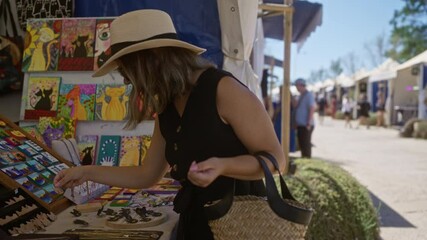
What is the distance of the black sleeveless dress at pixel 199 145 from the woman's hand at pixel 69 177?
369 mm

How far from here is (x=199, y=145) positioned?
4.49 ft

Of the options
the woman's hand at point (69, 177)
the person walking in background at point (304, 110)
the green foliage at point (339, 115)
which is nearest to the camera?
the woman's hand at point (69, 177)

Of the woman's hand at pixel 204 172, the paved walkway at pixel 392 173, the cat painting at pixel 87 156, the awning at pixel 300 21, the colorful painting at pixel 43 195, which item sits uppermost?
the awning at pixel 300 21

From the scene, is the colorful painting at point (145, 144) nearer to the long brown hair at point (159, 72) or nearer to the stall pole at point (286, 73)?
the long brown hair at point (159, 72)

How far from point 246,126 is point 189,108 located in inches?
8.6

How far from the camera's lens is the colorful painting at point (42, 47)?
2.65m

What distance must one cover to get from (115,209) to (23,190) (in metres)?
0.35

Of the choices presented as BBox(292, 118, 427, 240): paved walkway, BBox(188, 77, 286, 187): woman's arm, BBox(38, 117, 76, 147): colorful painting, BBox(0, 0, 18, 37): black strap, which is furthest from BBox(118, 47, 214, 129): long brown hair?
BBox(292, 118, 427, 240): paved walkway

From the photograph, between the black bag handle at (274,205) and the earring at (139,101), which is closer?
the black bag handle at (274,205)

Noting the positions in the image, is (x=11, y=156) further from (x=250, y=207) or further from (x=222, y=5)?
(x=222, y=5)

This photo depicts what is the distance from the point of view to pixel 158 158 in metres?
1.68

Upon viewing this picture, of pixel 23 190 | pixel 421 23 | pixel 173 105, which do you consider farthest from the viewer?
pixel 421 23

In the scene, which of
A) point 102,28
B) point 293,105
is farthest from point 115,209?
point 293,105

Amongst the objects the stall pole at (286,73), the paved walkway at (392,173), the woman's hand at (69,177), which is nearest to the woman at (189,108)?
the woman's hand at (69,177)
